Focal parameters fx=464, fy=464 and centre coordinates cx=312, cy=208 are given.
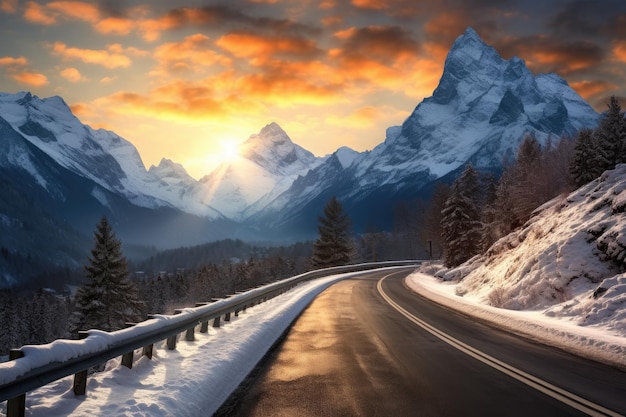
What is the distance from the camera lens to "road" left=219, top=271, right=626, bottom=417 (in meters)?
5.69

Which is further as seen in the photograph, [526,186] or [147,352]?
[526,186]

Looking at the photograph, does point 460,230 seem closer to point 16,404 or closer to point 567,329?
point 567,329

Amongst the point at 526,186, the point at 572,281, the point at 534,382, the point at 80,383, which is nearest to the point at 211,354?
the point at 80,383

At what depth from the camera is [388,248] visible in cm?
12775

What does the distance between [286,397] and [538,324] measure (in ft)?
26.2

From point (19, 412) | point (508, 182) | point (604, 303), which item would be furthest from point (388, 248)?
point (19, 412)

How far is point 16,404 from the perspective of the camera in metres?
4.43

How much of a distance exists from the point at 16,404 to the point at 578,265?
48.9ft

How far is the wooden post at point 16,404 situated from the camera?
14.4 ft

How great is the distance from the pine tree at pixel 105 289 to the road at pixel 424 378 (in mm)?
32498

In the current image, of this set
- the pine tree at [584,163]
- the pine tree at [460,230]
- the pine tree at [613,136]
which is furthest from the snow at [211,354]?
the pine tree at [460,230]

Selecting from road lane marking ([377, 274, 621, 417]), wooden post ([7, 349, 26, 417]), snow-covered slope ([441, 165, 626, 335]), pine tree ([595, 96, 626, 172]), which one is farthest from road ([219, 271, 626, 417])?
pine tree ([595, 96, 626, 172])

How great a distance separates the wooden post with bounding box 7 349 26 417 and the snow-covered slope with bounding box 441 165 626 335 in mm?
10951

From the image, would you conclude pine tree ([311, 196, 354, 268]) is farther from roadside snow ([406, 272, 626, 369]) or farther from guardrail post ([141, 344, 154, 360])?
guardrail post ([141, 344, 154, 360])
